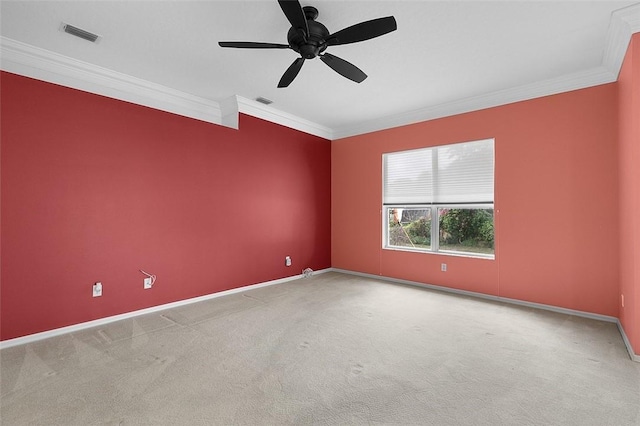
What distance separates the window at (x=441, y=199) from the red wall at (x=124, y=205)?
5.97 feet

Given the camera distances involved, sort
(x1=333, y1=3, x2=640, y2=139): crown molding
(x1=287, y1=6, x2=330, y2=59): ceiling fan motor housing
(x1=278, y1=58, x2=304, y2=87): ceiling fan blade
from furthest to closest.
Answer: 1. (x1=278, y1=58, x2=304, y2=87): ceiling fan blade
2. (x1=333, y1=3, x2=640, y2=139): crown molding
3. (x1=287, y1=6, x2=330, y2=59): ceiling fan motor housing

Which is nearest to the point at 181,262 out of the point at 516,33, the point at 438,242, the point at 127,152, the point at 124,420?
the point at 127,152

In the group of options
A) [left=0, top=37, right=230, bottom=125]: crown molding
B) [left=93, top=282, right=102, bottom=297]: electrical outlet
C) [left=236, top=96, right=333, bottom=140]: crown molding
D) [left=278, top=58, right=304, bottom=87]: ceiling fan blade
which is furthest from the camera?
[left=236, top=96, right=333, bottom=140]: crown molding

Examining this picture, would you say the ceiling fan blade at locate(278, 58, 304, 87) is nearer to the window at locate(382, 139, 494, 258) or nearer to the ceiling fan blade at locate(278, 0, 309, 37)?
the ceiling fan blade at locate(278, 0, 309, 37)

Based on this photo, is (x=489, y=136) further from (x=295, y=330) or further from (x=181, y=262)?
(x=181, y=262)

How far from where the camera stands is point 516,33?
2.67 m

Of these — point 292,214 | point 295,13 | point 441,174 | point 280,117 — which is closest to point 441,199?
point 441,174

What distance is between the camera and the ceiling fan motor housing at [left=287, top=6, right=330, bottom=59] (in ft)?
7.53

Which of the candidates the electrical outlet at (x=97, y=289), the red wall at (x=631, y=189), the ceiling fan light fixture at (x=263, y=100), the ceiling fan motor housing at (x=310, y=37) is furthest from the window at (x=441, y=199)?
the electrical outlet at (x=97, y=289)

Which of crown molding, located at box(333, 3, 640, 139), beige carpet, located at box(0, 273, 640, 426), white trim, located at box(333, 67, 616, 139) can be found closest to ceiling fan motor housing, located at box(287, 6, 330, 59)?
crown molding, located at box(333, 3, 640, 139)

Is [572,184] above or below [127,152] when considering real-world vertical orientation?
below

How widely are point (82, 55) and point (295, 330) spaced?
136 inches

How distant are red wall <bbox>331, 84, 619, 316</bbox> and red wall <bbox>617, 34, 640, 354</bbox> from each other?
0.36m

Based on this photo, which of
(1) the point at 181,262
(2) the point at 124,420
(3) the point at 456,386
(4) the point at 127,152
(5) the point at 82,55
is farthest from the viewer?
(1) the point at 181,262
